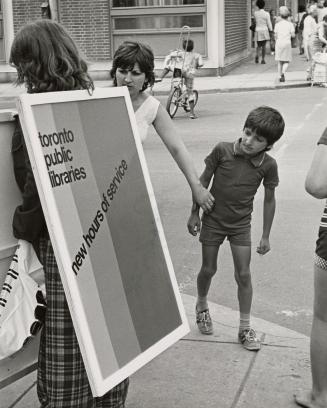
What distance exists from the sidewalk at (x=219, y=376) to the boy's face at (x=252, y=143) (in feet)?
3.87

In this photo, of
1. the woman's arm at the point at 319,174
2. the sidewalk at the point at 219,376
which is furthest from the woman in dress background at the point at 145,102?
the woman's arm at the point at 319,174

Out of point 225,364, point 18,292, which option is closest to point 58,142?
point 18,292

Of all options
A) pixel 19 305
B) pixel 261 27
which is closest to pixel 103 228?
pixel 19 305

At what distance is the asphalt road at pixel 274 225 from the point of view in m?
5.54

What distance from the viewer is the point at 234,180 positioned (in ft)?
14.1

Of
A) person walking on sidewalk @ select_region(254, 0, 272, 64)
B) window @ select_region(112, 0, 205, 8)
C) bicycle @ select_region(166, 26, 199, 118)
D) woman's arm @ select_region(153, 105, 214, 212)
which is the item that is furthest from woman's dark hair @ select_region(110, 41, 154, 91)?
person walking on sidewalk @ select_region(254, 0, 272, 64)

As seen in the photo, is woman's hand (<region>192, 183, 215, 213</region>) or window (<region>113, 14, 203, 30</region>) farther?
window (<region>113, 14, 203, 30</region>)

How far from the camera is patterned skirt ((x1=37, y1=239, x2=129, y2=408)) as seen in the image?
9.68ft

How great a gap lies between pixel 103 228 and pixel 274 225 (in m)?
4.71

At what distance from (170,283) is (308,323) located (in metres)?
2.02

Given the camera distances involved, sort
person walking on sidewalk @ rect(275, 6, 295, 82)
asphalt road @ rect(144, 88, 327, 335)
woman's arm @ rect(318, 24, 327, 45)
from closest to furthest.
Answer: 1. asphalt road @ rect(144, 88, 327, 335)
2. woman's arm @ rect(318, 24, 327, 45)
3. person walking on sidewalk @ rect(275, 6, 295, 82)

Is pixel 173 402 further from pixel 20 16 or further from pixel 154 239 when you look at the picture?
pixel 20 16

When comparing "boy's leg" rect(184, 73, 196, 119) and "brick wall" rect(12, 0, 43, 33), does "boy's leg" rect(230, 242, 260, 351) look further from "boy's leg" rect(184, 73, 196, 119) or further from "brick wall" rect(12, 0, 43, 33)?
"brick wall" rect(12, 0, 43, 33)

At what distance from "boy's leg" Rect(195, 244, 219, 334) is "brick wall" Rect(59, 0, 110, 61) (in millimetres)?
18685
